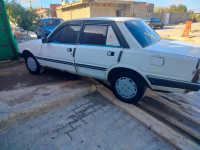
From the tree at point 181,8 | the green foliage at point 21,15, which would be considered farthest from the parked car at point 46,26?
the tree at point 181,8

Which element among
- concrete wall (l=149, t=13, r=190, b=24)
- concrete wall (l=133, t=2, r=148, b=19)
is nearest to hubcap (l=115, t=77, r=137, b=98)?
concrete wall (l=133, t=2, r=148, b=19)

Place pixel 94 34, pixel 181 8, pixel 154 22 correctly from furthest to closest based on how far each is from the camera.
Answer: pixel 181 8 < pixel 154 22 < pixel 94 34

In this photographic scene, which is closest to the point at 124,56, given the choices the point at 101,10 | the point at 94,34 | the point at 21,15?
the point at 94,34

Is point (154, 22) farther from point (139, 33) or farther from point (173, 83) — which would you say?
point (173, 83)

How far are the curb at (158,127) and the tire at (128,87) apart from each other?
15 centimetres

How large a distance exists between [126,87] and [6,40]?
5.62 m

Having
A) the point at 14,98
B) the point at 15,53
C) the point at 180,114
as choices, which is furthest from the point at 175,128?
the point at 15,53

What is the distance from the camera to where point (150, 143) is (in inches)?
85.4

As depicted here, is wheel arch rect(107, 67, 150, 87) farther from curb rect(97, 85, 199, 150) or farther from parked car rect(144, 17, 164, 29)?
parked car rect(144, 17, 164, 29)

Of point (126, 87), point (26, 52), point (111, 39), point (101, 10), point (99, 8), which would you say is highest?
point (99, 8)

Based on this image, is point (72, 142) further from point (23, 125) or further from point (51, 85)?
point (51, 85)

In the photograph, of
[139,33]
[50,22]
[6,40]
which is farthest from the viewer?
[50,22]

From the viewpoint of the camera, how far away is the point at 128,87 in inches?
116

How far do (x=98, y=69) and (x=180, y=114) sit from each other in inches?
75.3
